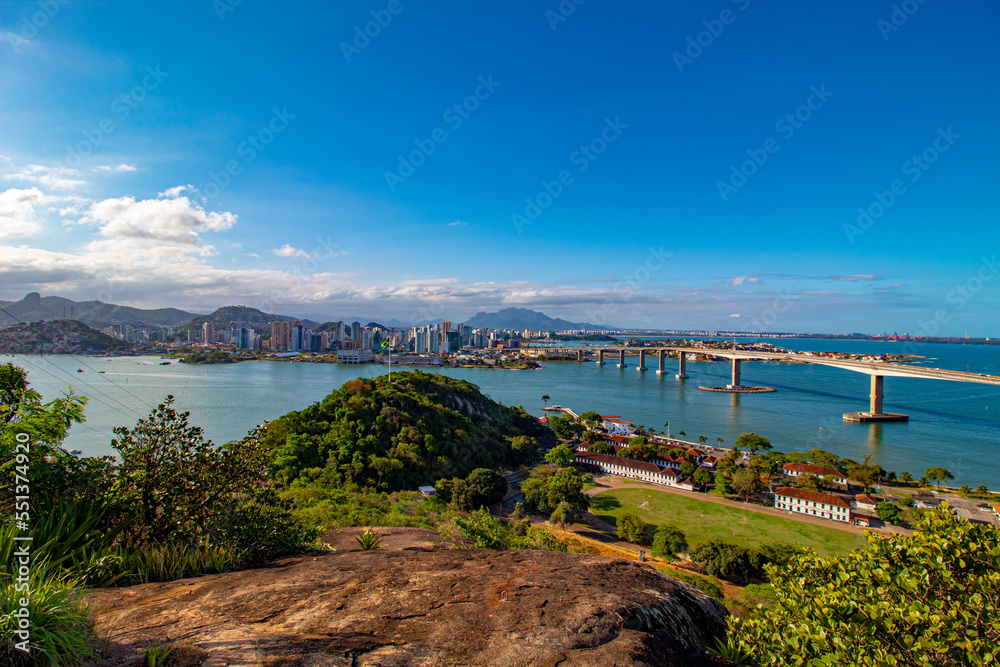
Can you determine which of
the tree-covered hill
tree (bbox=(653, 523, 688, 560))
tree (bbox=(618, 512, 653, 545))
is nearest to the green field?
Result: tree (bbox=(653, 523, 688, 560))

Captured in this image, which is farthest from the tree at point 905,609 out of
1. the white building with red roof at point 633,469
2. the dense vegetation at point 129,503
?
the white building with red roof at point 633,469

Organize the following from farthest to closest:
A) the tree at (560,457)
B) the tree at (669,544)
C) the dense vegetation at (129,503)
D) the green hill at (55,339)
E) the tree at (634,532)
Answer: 1. the green hill at (55,339)
2. the tree at (560,457)
3. the tree at (634,532)
4. the tree at (669,544)
5. the dense vegetation at (129,503)

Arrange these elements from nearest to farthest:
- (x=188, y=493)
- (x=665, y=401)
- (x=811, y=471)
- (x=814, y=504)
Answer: (x=188, y=493) < (x=814, y=504) < (x=811, y=471) < (x=665, y=401)

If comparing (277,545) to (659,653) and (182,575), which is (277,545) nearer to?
(182,575)

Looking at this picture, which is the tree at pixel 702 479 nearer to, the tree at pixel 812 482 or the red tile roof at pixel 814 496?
the red tile roof at pixel 814 496

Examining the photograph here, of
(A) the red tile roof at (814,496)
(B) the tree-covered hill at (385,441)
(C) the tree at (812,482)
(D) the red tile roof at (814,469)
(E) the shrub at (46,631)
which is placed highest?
(E) the shrub at (46,631)

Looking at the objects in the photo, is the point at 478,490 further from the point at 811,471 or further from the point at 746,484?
the point at 811,471

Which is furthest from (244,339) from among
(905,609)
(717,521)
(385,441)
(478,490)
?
(905,609)

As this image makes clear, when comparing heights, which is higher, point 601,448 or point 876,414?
point 876,414
